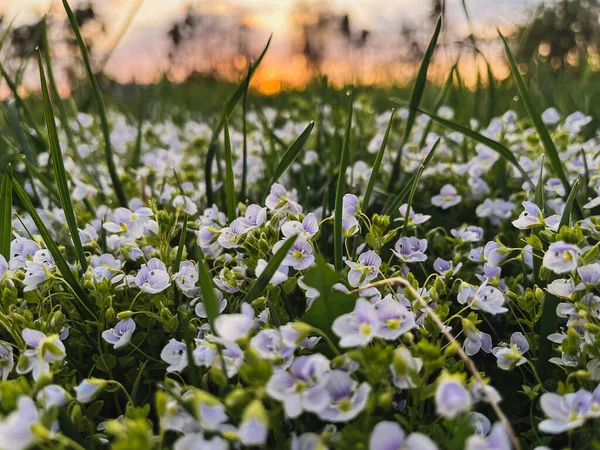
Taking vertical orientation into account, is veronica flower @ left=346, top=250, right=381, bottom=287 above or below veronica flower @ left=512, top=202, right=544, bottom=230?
below

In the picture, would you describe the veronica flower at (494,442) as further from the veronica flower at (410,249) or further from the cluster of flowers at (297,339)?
the veronica flower at (410,249)

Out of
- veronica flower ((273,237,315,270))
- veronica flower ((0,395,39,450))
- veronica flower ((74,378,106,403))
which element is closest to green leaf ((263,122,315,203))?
veronica flower ((273,237,315,270))

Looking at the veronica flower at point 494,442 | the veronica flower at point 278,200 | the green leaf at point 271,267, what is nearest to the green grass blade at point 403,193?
the veronica flower at point 278,200

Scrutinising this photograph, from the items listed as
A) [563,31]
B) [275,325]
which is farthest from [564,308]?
[563,31]

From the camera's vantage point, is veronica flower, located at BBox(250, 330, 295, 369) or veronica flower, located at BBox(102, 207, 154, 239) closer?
veronica flower, located at BBox(250, 330, 295, 369)

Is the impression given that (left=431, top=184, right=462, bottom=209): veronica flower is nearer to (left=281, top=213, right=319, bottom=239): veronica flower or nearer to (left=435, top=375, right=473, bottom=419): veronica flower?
(left=281, top=213, right=319, bottom=239): veronica flower

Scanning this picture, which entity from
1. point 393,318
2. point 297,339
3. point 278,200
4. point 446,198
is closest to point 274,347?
point 297,339

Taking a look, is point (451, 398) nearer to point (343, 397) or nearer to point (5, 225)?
point (343, 397)

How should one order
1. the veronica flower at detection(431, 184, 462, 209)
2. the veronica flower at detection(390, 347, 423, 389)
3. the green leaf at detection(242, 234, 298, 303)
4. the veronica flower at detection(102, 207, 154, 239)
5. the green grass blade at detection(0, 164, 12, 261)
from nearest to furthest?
Answer: the veronica flower at detection(390, 347, 423, 389) < the green leaf at detection(242, 234, 298, 303) < the green grass blade at detection(0, 164, 12, 261) < the veronica flower at detection(102, 207, 154, 239) < the veronica flower at detection(431, 184, 462, 209)
